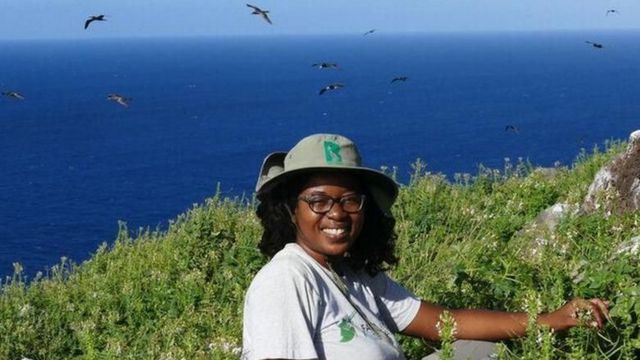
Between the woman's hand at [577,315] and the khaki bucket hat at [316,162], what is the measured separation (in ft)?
3.58

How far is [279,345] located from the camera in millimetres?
3553

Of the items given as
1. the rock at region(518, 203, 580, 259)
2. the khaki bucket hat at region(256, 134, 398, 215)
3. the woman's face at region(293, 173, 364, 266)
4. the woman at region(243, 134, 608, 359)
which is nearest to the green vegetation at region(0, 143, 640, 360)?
the rock at region(518, 203, 580, 259)

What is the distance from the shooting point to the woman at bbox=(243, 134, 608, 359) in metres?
3.62

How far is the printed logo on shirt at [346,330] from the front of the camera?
381 centimetres

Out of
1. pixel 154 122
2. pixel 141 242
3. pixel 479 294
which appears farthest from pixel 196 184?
pixel 479 294

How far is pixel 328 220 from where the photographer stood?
13.1ft

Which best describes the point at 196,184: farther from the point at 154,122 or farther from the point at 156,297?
the point at 156,297

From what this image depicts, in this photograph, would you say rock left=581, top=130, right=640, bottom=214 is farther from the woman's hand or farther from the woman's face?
the woman's face

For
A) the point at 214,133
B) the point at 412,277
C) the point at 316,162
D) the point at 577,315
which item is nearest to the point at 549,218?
the point at 412,277

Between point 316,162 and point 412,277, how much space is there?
3792mm

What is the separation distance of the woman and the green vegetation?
11.1 inches

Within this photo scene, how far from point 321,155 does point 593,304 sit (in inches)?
65.2

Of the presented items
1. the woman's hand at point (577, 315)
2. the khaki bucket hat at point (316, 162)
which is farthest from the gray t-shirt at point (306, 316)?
the woman's hand at point (577, 315)

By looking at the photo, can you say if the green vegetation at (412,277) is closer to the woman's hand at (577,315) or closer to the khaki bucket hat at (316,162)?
the woman's hand at (577,315)
